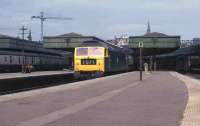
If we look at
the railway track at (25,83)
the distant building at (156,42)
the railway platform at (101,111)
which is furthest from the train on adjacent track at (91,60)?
the distant building at (156,42)

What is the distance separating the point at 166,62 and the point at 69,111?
115325 millimetres

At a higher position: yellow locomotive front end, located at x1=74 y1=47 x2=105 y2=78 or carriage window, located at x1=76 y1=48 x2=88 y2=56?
carriage window, located at x1=76 y1=48 x2=88 y2=56

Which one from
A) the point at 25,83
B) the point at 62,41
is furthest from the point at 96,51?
the point at 62,41

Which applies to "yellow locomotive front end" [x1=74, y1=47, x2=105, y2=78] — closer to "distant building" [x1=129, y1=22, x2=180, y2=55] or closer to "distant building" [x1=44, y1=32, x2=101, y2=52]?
"distant building" [x1=44, y1=32, x2=101, y2=52]

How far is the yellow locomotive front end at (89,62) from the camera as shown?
1779 inches

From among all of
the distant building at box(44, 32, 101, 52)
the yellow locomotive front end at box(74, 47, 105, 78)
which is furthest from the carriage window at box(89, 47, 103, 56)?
the distant building at box(44, 32, 101, 52)

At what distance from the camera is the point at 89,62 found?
150ft

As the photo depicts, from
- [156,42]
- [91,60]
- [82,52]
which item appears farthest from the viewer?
[156,42]

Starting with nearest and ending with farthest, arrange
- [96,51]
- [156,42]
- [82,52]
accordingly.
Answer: [96,51] → [82,52] → [156,42]

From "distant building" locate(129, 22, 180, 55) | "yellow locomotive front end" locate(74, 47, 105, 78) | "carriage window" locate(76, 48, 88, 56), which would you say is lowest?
"yellow locomotive front end" locate(74, 47, 105, 78)

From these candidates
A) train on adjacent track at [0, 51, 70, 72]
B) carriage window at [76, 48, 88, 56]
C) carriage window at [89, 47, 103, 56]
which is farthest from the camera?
train on adjacent track at [0, 51, 70, 72]

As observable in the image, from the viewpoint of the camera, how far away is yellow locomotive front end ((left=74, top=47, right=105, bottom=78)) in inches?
1779

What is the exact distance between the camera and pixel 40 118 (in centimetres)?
1296

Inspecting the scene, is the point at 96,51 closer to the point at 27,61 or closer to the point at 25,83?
the point at 25,83
